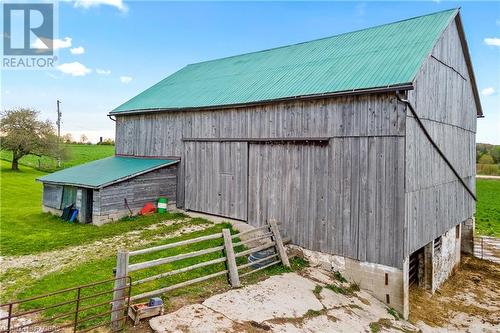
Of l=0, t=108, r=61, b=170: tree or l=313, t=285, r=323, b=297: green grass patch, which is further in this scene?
l=0, t=108, r=61, b=170: tree

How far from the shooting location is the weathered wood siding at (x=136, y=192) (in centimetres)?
1620

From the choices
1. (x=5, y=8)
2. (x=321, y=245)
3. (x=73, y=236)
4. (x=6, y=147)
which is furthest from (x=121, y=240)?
(x=6, y=147)

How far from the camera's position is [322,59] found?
14883 millimetres

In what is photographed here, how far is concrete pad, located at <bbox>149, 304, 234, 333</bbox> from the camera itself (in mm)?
6977

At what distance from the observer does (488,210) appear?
3078 centimetres

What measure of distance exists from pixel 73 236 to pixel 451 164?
1538 centimetres

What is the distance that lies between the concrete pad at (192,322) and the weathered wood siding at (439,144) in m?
6.00

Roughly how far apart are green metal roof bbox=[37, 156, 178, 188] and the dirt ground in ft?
39.0

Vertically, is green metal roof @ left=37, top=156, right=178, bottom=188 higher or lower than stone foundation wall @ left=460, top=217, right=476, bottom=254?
higher

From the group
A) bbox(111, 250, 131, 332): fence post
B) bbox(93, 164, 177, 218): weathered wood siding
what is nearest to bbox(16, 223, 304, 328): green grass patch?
bbox(111, 250, 131, 332): fence post

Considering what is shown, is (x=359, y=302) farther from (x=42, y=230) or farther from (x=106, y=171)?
(x=42, y=230)

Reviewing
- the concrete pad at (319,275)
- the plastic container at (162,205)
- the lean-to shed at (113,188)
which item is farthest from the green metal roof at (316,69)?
the concrete pad at (319,275)

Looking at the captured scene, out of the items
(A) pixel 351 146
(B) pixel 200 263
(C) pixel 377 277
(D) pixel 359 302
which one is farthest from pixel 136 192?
(C) pixel 377 277

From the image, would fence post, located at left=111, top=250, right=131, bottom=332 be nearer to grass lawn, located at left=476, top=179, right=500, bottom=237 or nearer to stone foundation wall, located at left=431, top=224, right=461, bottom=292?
stone foundation wall, located at left=431, top=224, right=461, bottom=292
